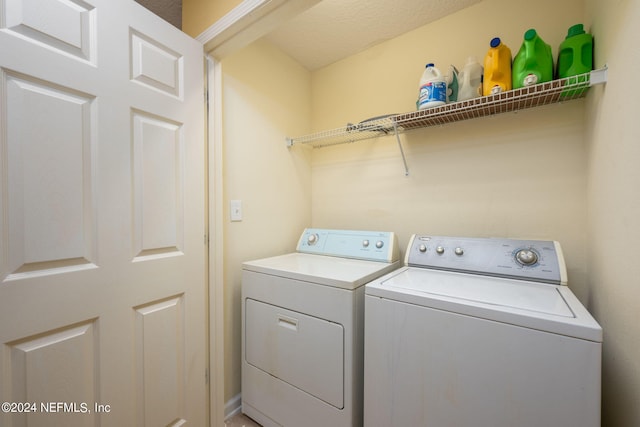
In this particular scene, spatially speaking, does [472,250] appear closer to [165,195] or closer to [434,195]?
[434,195]

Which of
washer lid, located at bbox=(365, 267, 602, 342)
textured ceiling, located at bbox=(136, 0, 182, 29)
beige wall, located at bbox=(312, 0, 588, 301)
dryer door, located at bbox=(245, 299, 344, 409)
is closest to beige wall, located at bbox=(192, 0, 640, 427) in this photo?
beige wall, located at bbox=(312, 0, 588, 301)

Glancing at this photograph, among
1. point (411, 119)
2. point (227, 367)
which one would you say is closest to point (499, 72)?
point (411, 119)

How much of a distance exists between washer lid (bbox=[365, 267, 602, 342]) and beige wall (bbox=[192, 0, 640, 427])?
0.14m

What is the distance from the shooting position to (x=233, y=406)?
1.66m

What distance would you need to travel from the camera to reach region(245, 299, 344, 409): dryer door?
125 cm

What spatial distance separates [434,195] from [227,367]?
1831 mm

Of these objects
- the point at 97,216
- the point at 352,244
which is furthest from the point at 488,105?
the point at 97,216

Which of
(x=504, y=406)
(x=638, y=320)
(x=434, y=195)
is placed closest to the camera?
(x=638, y=320)

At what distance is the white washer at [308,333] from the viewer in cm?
122

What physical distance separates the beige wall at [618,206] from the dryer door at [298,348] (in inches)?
39.0

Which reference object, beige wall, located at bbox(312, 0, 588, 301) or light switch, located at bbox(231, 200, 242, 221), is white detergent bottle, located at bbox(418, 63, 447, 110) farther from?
light switch, located at bbox(231, 200, 242, 221)

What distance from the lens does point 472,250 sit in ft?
4.57

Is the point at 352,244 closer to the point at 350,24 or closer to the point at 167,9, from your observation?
the point at 350,24

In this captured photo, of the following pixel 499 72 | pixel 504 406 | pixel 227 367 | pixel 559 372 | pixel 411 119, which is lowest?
pixel 227 367
